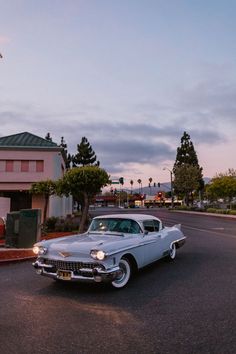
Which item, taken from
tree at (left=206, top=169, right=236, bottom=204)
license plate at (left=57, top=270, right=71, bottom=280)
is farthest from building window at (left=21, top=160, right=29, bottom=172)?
tree at (left=206, top=169, right=236, bottom=204)

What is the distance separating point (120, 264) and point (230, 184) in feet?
159

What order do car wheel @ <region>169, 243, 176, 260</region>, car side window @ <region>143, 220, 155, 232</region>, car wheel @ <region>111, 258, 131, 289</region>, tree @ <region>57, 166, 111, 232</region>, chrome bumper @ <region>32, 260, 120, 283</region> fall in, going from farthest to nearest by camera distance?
tree @ <region>57, 166, 111, 232</region>
car wheel @ <region>169, 243, 176, 260</region>
car side window @ <region>143, 220, 155, 232</region>
car wheel @ <region>111, 258, 131, 289</region>
chrome bumper @ <region>32, 260, 120, 283</region>

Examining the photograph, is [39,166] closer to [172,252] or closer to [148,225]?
[172,252]

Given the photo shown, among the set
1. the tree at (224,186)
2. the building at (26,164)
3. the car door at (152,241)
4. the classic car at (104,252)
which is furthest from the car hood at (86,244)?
the tree at (224,186)

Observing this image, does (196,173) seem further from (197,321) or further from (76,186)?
(197,321)

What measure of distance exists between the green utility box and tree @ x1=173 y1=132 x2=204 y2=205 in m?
54.3

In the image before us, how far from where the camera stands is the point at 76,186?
788 inches

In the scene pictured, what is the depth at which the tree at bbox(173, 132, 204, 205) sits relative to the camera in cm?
6606

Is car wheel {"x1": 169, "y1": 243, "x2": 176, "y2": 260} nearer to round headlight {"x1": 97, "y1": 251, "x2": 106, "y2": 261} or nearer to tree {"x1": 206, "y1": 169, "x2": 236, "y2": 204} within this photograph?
round headlight {"x1": 97, "y1": 251, "x2": 106, "y2": 261}

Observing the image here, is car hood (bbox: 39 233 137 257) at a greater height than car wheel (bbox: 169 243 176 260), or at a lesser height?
greater

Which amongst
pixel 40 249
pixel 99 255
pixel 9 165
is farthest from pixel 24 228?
pixel 9 165

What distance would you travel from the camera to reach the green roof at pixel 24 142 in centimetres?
3119

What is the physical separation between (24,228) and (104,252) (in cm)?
765

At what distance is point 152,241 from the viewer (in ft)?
28.0
